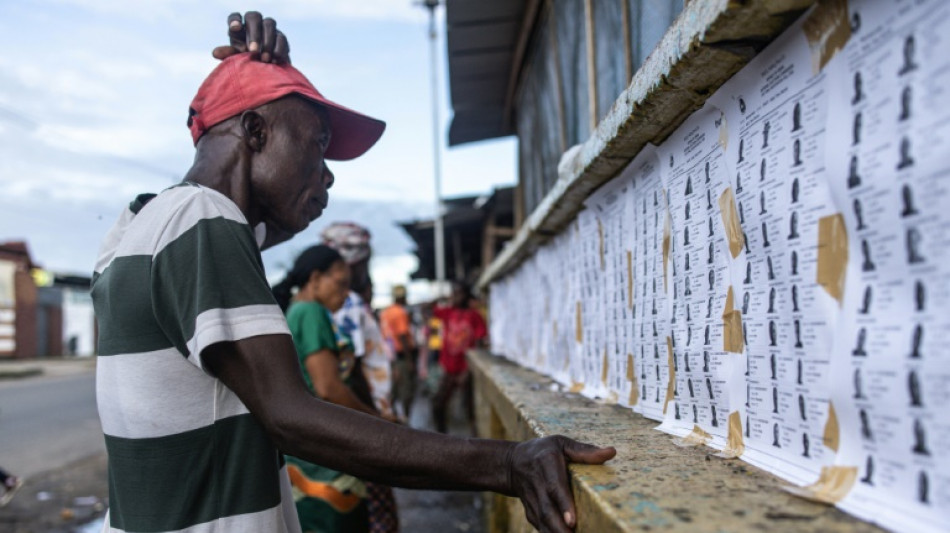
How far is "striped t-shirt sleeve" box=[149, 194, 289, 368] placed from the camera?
111cm

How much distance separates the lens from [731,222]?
1091 millimetres

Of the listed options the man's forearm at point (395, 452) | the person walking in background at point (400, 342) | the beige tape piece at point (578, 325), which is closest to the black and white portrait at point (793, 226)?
the man's forearm at point (395, 452)

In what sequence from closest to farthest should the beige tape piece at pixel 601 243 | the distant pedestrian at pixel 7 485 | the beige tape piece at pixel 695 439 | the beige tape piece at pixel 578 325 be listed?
the beige tape piece at pixel 695 439 < the beige tape piece at pixel 601 243 < the beige tape piece at pixel 578 325 < the distant pedestrian at pixel 7 485

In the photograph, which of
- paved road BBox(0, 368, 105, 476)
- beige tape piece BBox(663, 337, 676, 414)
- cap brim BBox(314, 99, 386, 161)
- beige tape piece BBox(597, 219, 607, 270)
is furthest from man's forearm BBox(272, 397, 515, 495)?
paved road BBox(0, 368, 105, 476)

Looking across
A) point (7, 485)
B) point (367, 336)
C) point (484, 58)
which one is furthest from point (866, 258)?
point (7, 485)

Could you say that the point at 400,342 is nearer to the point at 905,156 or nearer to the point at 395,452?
the point at 395,452

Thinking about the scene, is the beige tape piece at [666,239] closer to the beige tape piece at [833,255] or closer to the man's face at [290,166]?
the beige tape piece at [833,255]

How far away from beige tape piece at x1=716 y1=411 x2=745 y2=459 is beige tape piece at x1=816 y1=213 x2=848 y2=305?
1.16 feet

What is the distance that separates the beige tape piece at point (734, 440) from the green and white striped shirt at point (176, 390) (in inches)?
32.1

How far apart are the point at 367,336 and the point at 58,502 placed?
3488 mm

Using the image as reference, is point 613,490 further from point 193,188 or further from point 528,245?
point 528,245

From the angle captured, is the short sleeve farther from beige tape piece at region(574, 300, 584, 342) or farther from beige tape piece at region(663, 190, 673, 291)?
beige tape piece at region(663, 190, 673, 291)

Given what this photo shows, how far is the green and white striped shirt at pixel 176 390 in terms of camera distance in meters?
1.17

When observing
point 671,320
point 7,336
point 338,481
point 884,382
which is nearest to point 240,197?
point 671,320
